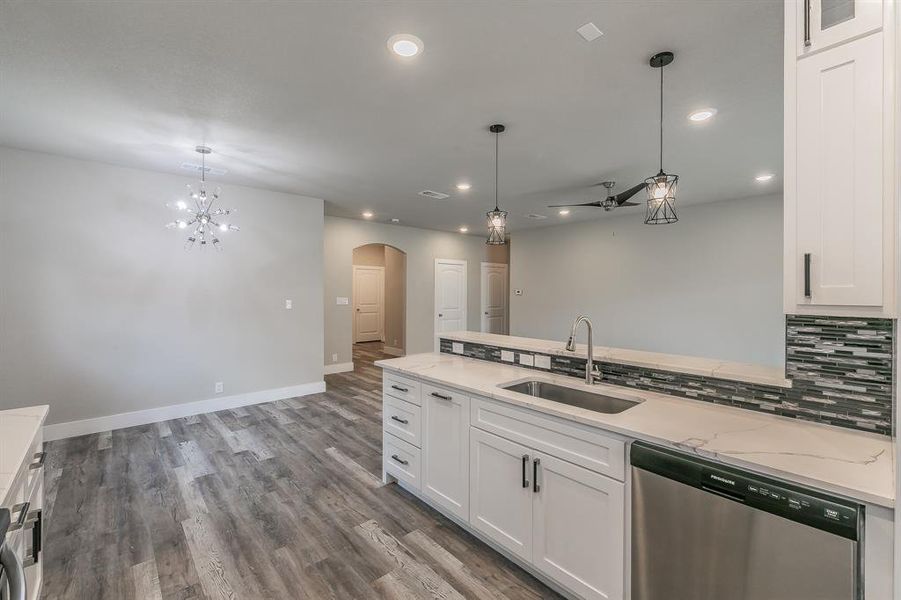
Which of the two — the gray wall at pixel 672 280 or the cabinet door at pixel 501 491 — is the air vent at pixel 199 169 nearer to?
the cabinet door at pixel 501 491

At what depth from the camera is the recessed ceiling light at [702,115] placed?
109 inches

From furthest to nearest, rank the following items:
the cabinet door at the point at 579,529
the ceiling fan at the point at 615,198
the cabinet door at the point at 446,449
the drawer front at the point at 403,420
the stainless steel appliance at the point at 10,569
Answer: the ceiling fan at the point at 615,198 < the drawer front at the point at 403,420 < the cabinet door at the point at 446,449 < the cabinet door at the point at 579,529 < the stainless steel appliance at the point at 10,569

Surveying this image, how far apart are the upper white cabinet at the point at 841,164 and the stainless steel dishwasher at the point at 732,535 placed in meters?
0.62

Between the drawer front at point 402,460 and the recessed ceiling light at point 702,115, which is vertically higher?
the recessed ceiling light at point 702,115

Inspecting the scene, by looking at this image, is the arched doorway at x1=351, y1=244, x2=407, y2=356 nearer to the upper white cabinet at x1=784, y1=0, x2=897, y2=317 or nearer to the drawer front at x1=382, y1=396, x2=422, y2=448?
the drawer front at x1=382, y1=396, x2=422, y2=448

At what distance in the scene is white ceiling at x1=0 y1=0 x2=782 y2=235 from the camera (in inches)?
71.7

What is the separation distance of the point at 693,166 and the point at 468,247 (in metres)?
5.34

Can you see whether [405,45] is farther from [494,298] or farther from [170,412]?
Answer: [494,298]

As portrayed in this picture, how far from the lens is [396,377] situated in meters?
2.80

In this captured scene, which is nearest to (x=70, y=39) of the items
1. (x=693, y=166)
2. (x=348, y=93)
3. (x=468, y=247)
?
(x=348, y=93)

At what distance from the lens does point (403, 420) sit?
2742 mm

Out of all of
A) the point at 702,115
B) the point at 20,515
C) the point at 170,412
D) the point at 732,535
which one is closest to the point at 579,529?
the point at 732,535

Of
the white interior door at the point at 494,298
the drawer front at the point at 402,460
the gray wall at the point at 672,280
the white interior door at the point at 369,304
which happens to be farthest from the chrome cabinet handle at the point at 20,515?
the white interior door at the point at 369,304

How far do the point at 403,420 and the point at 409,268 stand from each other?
209 inches
